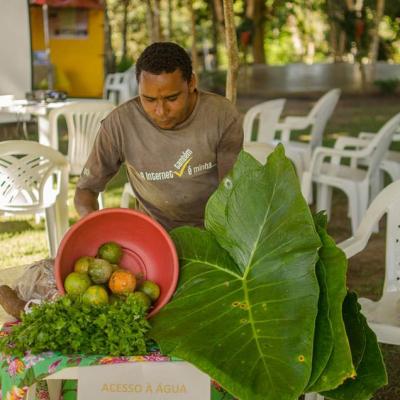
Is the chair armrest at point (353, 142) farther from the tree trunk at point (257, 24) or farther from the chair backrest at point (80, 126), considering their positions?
the tree trunk at point (257, 24)

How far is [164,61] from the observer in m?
2.70

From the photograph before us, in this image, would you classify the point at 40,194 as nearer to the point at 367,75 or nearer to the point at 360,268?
the point at 360,268

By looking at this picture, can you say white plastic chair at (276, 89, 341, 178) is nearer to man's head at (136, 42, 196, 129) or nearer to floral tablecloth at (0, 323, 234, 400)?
man's head at (136, 42, 196, 129)

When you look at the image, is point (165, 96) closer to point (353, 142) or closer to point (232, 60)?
point (232, 60)

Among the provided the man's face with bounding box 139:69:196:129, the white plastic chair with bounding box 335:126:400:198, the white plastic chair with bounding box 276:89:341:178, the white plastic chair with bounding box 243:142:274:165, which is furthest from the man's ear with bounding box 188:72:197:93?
the white plastic chair with bounding box 276:89:341:178

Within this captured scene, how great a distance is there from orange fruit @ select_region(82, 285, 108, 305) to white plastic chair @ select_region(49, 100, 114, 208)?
4.57 meters

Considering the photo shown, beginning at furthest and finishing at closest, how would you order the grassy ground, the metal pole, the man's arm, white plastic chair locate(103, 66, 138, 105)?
the metal pole < white plastic chair locate(103, 66, 138, 105) < the grassy ground < the man's arm

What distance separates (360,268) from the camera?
5578mm

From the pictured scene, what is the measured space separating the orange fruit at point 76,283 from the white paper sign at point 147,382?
8.8 inches

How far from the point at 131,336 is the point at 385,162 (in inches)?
191

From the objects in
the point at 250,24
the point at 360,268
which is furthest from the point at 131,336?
the point at 250,24

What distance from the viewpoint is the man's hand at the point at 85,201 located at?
2.86 m

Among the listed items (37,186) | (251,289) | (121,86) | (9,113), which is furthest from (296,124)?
(121,86)

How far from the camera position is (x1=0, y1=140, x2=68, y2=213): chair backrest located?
196 inches
